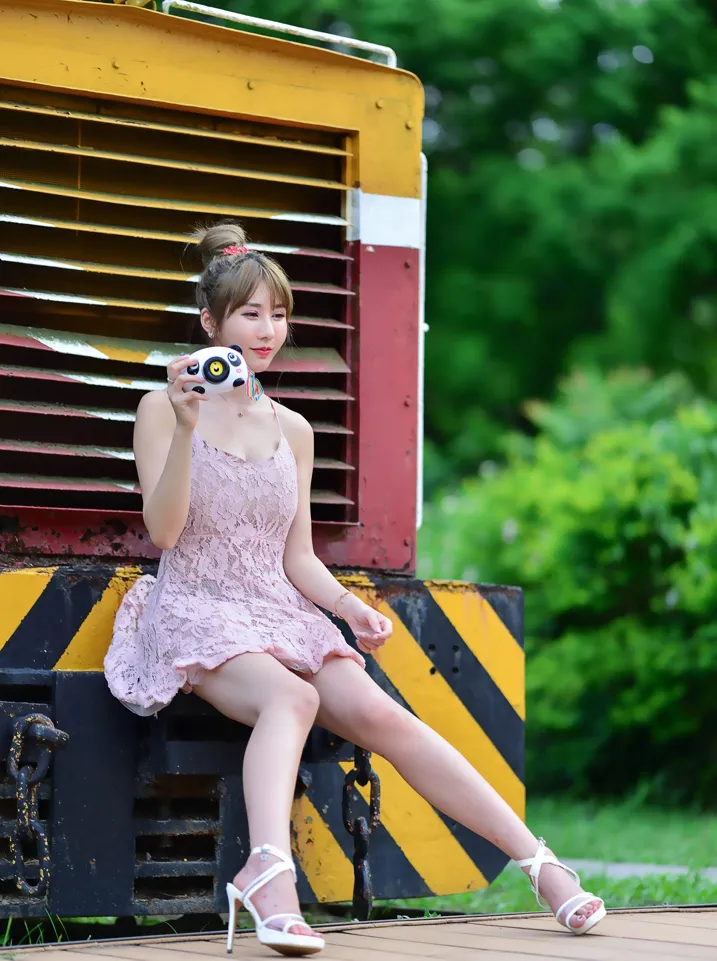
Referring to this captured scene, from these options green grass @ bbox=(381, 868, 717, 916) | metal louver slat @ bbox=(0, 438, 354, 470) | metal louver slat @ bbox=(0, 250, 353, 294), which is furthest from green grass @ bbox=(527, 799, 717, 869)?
metal louver slat @ bbox=(0, 250, 353, 294)

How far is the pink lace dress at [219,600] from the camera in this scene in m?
2.73

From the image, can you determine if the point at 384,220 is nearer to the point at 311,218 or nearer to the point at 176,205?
the point at 311,218

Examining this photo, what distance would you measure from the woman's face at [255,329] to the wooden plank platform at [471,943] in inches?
41.1

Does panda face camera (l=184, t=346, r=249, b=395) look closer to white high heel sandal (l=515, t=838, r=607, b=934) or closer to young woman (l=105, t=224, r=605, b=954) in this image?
young woman (l=105, t=224, r=605, b=954)

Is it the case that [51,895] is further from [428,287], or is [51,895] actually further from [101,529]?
[428,287]

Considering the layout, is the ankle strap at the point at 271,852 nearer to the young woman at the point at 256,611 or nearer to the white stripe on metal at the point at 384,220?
the young woman at the point at 256,611

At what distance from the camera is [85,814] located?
2.80 m

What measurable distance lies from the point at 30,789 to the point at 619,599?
14.8ft

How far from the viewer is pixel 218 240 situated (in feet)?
9.82

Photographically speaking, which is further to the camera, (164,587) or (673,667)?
(673,667)

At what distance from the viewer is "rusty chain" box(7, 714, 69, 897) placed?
106 inches

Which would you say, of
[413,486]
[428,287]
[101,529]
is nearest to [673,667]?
[413,486]

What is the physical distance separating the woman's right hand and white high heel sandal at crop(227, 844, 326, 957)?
73cm

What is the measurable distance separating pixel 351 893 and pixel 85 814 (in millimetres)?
615
